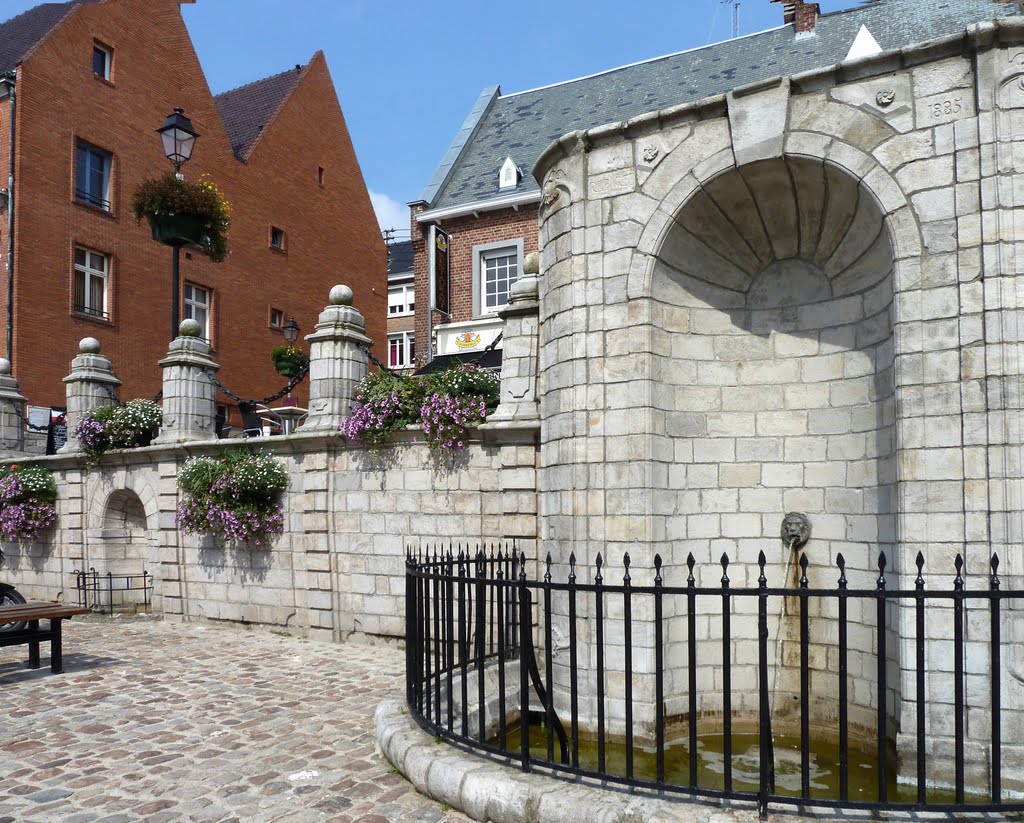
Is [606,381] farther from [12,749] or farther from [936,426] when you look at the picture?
[12,749]

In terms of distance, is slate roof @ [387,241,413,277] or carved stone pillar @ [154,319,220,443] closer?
carved stone pillar @ [154,319,220,443]

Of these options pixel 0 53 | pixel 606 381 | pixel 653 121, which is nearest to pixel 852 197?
pixel 653 121

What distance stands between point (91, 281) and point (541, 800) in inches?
678

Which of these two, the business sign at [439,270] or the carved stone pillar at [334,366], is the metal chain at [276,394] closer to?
the carved stone pillar at [334,366]

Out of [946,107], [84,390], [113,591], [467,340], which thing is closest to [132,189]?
[84,390]

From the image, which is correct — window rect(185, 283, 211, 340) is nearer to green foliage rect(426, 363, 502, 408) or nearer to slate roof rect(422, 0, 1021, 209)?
slate roof rect(422, 0, 1021, 209)

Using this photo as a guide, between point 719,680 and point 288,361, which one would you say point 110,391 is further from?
point 719,680

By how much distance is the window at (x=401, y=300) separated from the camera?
36969mm

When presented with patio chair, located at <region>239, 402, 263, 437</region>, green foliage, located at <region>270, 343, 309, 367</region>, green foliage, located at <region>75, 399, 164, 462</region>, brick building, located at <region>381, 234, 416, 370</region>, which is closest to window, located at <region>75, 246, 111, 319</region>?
green foliage, located at <region>270, 343, 309, 367</region>

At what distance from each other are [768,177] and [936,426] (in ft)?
6.79

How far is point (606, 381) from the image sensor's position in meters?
5.87

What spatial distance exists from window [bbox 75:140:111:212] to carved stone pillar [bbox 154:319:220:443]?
853 centimetres

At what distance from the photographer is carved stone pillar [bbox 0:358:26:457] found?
44.5 ft

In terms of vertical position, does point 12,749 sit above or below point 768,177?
below
